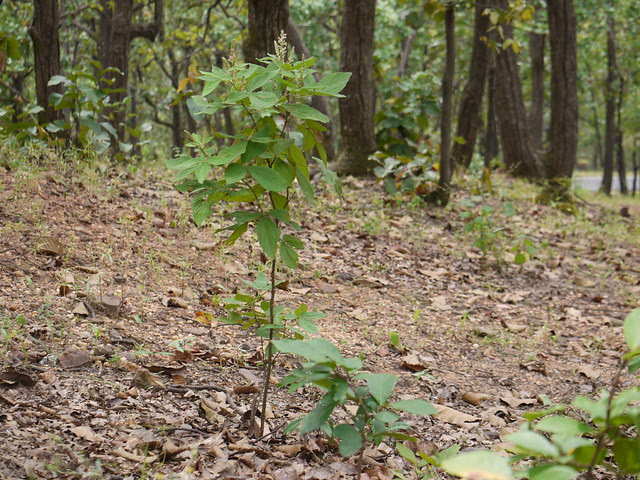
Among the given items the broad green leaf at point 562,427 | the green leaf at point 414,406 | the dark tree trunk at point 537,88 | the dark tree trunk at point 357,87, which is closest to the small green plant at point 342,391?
the green leaf at point 414,406

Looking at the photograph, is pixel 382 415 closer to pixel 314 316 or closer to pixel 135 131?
pixel 314 316

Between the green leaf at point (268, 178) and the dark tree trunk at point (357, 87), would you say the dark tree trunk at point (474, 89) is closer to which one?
the dark tree trunk at point (357, 87)

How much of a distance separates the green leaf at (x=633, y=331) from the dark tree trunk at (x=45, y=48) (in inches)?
213

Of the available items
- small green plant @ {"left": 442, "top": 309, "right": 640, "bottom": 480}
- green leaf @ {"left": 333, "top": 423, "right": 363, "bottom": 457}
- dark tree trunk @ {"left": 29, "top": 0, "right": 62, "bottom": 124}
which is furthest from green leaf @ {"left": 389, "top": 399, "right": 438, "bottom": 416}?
dark tree trunk @ {"left": 29, "top": 0, "right": 62, "bottom": 124}

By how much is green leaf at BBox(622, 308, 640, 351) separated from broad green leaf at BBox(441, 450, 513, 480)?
466mm

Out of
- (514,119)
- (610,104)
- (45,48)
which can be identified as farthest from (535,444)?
(610,104)

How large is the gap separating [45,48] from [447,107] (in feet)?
13.2

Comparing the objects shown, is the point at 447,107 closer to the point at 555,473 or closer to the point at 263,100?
the point at 263,100

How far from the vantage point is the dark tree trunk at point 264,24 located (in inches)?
246

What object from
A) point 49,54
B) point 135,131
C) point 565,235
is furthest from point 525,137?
point 49,54

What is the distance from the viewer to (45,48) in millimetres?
5527

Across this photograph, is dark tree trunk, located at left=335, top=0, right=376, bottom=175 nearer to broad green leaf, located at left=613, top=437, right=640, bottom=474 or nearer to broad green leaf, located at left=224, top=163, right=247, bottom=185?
broad green leaf, located at left=224, top=163, right=247, bottom=185

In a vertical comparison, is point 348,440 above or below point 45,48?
below

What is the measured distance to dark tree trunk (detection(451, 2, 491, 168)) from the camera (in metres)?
9.24
